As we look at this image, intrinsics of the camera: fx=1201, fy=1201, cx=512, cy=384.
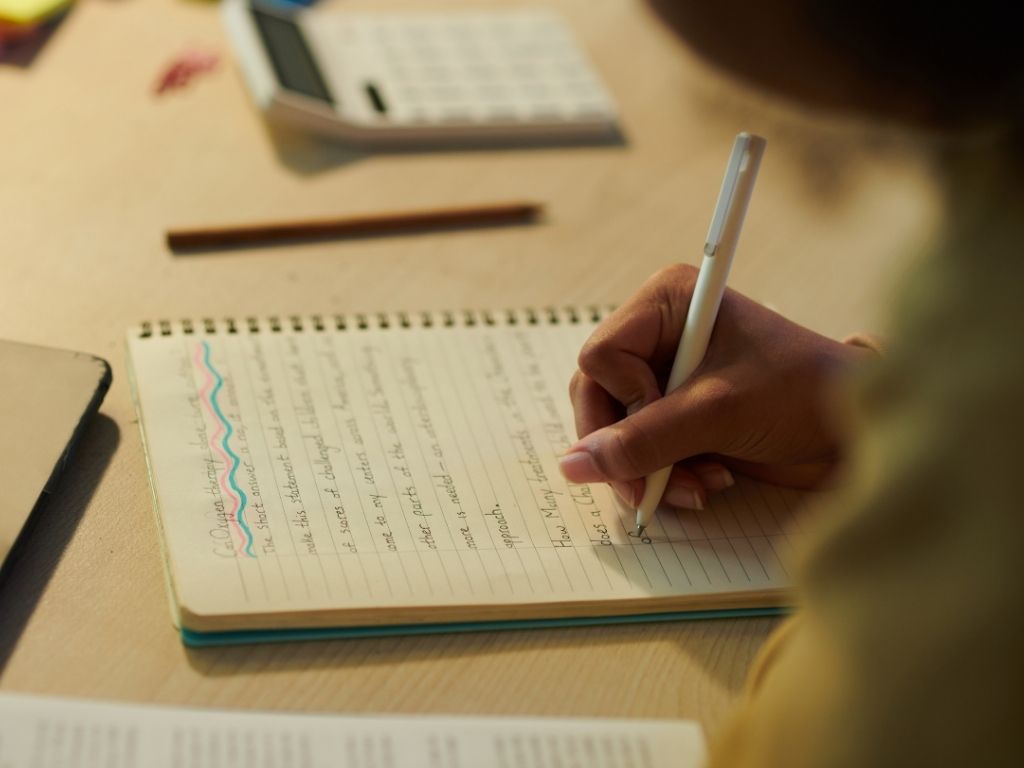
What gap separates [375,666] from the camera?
1.92 ft

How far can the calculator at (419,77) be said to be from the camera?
3.31 ft

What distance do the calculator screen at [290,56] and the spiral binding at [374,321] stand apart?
283mm

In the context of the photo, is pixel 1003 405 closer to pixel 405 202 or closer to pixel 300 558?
pixel 300 558

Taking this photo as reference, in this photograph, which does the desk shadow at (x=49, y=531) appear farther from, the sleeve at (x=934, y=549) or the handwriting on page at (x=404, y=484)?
the sleeve at (x=934, y=549)

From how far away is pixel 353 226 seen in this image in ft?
2.97

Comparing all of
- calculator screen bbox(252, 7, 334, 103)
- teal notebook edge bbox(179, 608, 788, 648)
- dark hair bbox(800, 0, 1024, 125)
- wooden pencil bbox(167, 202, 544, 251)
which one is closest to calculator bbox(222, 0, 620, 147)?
calculator screen bbox(252, 7, 334, 103)

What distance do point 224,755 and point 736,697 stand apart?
0.25m

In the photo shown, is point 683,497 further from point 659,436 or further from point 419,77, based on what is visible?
point 419,77

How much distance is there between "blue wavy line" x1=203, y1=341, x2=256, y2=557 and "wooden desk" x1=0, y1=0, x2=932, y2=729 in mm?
49

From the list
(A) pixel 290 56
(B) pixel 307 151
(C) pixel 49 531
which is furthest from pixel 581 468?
(A) pixel 290 56

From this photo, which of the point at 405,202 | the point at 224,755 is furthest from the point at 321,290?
the point at 224,755

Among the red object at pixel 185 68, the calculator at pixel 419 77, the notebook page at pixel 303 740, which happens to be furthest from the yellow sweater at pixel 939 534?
the red object at pixel 185 68

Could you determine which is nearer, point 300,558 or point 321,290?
point 300,558

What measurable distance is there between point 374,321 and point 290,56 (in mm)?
364
